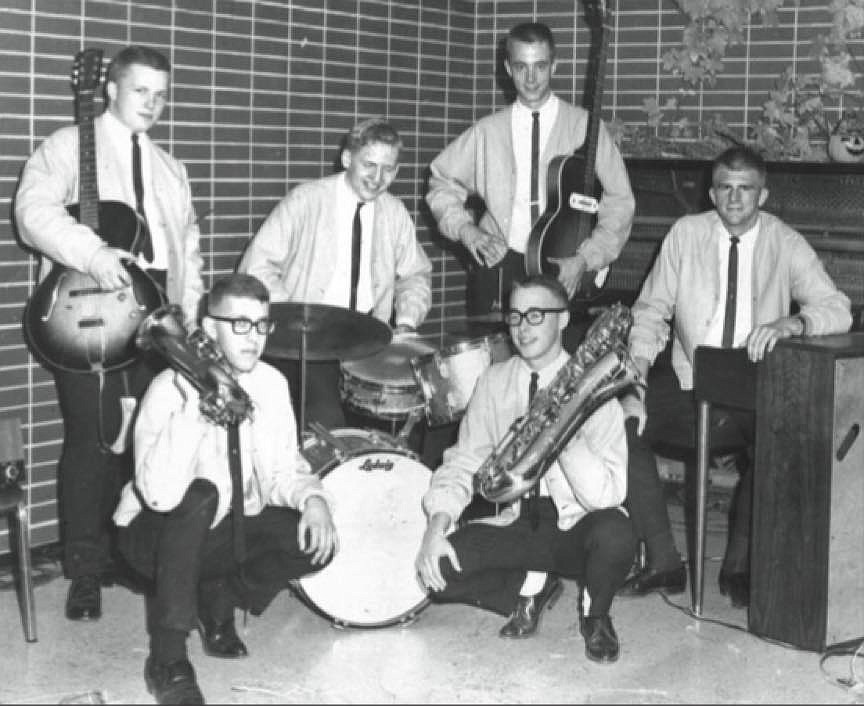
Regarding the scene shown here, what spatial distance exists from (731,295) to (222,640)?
2158 millimetres

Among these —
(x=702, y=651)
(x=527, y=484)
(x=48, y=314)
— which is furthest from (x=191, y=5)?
(x=702, y=651)

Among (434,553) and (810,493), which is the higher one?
(810,493)

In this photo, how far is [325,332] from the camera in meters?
4.81

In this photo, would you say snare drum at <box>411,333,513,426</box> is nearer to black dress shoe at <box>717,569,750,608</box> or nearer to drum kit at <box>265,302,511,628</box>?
drum kit at <box>265,302,511,628</box>

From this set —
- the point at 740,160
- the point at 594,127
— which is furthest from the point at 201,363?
the point at 594,127

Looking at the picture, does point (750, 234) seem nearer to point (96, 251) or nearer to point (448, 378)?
point (448, 378)

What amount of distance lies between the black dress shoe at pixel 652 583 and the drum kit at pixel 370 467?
0.77 metres

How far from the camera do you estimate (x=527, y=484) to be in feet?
14.3

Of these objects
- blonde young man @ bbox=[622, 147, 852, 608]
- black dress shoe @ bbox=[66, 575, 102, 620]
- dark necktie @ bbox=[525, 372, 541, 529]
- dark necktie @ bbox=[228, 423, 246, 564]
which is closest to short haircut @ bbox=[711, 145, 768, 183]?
blonde young man @ bbox=[622, 147, 852, 608]

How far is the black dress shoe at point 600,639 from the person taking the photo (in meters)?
4.50

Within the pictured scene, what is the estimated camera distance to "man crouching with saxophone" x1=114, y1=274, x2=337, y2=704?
411 cm

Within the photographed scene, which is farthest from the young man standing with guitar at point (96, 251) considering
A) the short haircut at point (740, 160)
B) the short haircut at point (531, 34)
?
the short haircut at point (740, 160)

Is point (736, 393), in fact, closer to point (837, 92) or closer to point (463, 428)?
point (463, 428)

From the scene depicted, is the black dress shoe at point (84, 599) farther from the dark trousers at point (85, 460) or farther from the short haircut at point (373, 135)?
the short haircut at point (373, 135)
